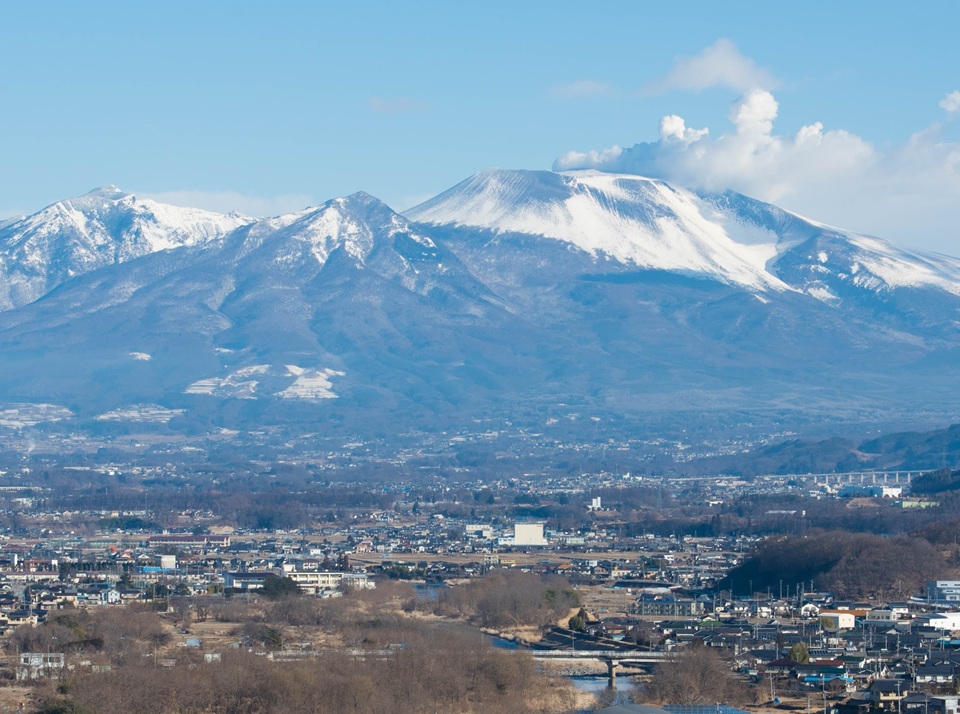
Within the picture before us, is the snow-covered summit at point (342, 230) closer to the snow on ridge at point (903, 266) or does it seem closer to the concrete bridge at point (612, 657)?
the snow on ridge at point (903, 266)

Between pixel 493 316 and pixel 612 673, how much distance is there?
12975 cm

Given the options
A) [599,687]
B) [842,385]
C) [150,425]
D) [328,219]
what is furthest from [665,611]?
[328,219]

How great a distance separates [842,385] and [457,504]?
223 feet

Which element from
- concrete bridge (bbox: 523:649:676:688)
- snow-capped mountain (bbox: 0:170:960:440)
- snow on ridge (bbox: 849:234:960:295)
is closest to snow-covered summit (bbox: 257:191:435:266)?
snow-capped mountain (bbox: 0:170:960:440)

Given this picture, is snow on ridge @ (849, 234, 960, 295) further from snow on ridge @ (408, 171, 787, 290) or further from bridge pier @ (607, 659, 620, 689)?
bridge pier @ (607, 659, 620, 689)

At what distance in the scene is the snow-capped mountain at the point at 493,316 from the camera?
487 ft

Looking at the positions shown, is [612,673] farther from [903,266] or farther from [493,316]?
[903,266]

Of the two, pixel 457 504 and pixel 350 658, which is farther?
pixel 457 504

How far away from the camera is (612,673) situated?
35.2 m

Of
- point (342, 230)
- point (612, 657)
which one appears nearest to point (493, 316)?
point (342, 230)

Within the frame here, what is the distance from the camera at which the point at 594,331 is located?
16325cm

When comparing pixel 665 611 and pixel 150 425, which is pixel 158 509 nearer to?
pixel 665 611

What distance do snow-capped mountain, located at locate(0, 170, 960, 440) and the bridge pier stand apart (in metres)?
102

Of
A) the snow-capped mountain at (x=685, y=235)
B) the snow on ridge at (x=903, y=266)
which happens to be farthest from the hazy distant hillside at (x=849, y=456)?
the snow on ridge at (x=903, y=266)
